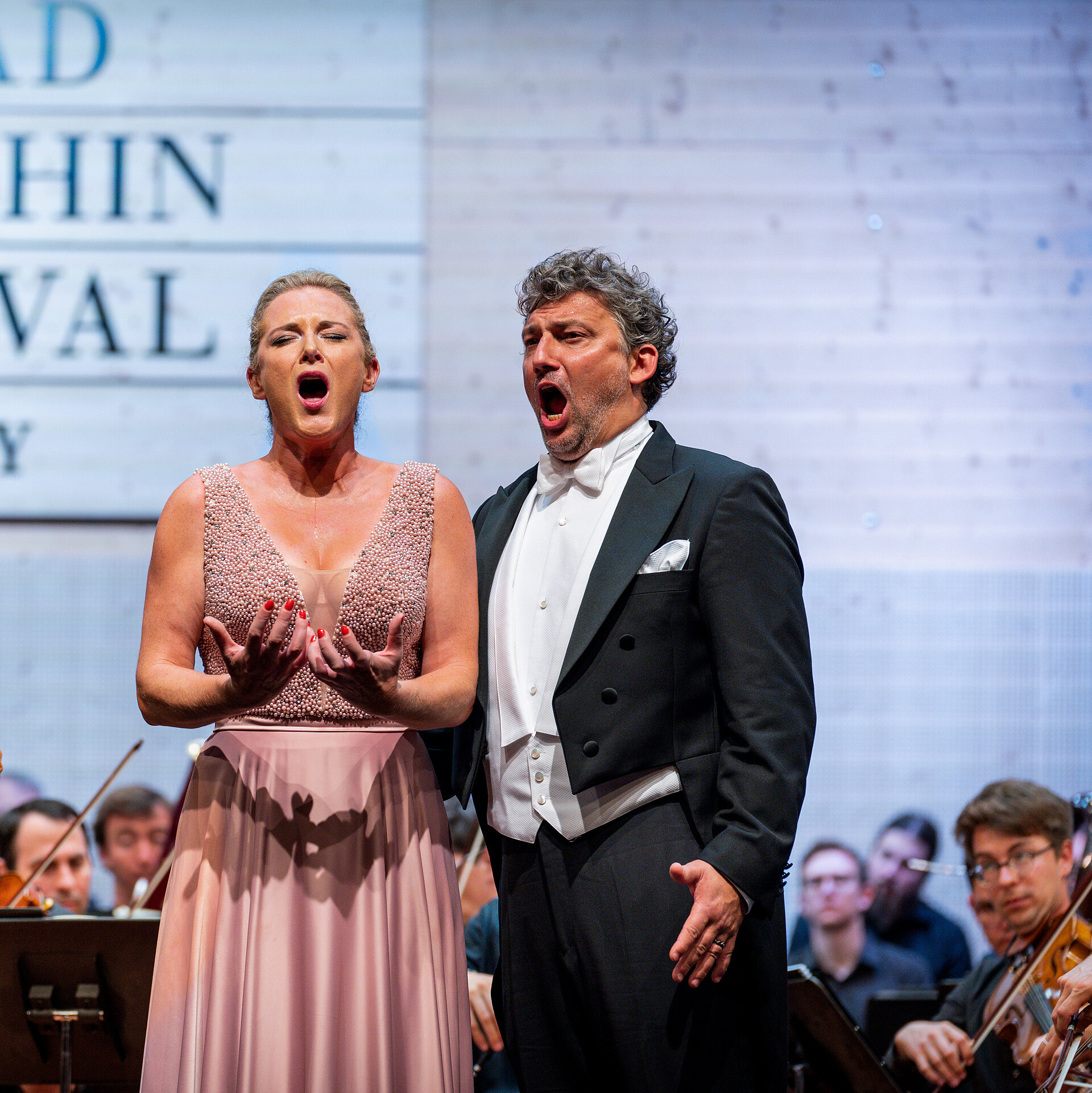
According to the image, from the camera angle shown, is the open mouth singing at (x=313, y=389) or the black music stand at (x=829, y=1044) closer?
the open mouth singing at (x=313, y=389)

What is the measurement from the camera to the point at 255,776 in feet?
5.81

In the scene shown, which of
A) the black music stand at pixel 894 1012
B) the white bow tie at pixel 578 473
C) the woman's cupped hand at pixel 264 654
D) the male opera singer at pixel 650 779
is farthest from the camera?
the black music stand at pixel 894 1012

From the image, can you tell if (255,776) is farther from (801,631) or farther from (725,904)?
(801,631)

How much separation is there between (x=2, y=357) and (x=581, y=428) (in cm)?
330

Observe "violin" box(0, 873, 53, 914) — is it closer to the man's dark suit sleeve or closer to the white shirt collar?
the white shirt collar

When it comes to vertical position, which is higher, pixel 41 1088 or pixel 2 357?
pixel 2 357

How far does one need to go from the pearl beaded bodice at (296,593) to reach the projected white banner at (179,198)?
295 cm

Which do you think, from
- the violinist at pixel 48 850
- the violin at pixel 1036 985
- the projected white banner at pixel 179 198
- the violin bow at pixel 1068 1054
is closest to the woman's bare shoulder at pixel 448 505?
the violin bow at pixel 1068 1054

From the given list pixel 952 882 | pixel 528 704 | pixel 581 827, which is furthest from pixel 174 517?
pixel 952 882

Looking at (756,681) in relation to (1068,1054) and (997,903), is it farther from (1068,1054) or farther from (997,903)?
(997,903)

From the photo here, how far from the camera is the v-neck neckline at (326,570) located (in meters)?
1.80

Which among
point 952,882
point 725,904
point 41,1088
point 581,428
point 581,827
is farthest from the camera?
point 952,882

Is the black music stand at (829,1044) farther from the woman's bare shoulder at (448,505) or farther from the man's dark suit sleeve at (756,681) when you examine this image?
the woman's bare shoulder at (448,505)

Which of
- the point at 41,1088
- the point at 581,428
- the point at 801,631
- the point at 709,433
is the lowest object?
the point at 41,1088
